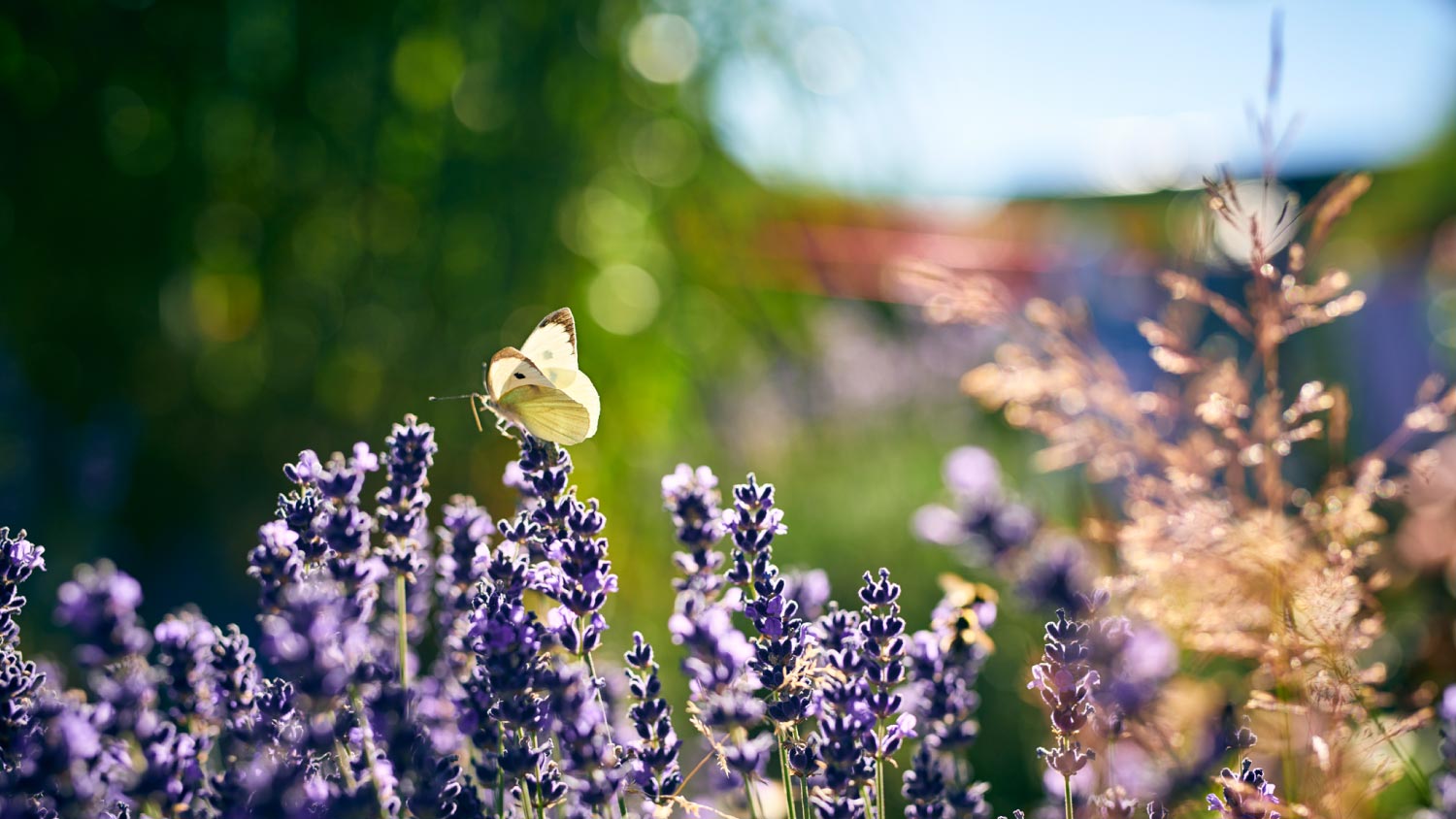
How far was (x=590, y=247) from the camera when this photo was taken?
3.35m

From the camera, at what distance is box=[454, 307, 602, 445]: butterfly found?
1016 millimetres

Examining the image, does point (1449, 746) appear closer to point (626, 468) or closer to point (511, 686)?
point (511, 686)

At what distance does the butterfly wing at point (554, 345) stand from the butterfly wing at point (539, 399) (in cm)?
4

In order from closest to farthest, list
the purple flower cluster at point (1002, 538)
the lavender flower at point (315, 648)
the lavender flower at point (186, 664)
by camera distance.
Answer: the lavender flower at point (315, 648), the lavender flower at point (186, 664), the purple flower cluster at point (1002, 538)

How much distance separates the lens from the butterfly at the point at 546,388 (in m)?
1.02

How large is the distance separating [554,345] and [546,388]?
93 millimetres

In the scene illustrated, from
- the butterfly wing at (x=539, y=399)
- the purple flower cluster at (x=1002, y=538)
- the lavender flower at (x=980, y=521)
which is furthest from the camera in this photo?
the lavender flower at (x=980, y=521)

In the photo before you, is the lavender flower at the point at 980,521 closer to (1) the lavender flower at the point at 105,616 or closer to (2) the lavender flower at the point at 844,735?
(2) the lavender flower at the point at 844,735

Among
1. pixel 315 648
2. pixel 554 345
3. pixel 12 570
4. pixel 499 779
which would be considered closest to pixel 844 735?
pixel 499 779

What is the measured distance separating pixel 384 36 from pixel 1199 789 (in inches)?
112

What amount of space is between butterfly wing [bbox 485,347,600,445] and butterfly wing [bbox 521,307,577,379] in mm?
36

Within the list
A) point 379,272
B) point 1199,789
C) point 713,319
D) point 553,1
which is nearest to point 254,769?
point 1199,789

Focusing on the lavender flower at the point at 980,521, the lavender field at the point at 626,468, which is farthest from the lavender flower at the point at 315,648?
the lavender flower at the point at 980,521

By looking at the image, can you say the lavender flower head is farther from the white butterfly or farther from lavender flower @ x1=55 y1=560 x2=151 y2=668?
lavender flower @ x1=55 y1=560 x2=151 y2=668
